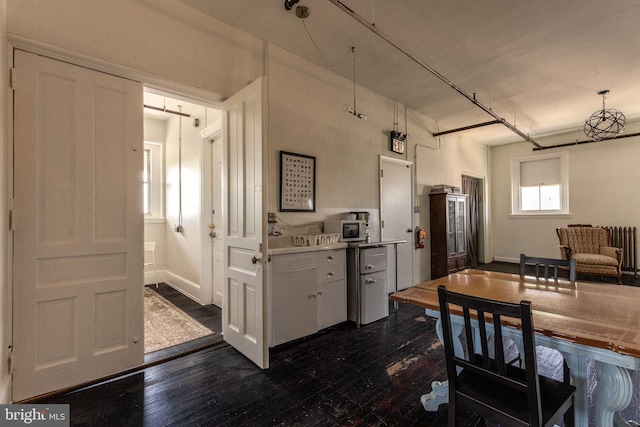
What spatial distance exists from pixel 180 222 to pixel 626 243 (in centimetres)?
835

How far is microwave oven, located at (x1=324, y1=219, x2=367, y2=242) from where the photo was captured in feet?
11.2

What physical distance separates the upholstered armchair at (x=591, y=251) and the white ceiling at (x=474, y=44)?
2382mm

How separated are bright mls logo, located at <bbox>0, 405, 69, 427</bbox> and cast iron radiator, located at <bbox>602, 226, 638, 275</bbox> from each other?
8.12 meters

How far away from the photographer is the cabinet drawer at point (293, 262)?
2.67 m

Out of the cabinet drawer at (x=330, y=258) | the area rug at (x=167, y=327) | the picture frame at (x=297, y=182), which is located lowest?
the area rug at (x=167, y=327)

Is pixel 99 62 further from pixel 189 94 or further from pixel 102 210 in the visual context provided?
pixel 102 210

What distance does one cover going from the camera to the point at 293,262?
2.79 metres

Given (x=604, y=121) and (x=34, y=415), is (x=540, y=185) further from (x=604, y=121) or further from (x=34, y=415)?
(x=34, y=415)

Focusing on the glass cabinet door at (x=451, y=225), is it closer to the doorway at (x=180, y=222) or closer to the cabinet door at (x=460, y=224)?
the cabinet door at (x=460, y=224)

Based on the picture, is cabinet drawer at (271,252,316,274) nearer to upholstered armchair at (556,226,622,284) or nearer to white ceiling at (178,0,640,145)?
white ceiling at (178,0,640,145)

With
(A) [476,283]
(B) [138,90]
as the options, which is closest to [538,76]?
(A) [476,283]

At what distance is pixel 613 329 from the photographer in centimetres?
125

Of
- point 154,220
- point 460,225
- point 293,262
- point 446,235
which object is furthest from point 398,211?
point 154,220

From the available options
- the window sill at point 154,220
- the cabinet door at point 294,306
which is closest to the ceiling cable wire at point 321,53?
the cabinet door at point 294,306
